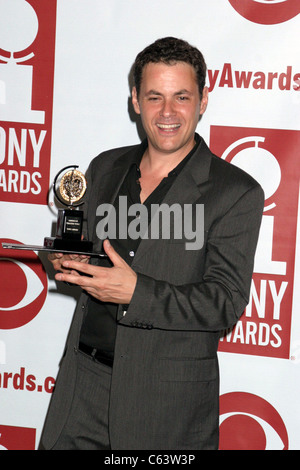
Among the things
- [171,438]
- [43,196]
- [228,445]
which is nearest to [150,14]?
[43,196]

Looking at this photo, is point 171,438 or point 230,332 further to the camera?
point 230,332

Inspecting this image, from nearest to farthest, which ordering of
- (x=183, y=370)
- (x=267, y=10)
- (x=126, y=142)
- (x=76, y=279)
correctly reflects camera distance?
(x=76, y=279)
(x=183, y=370)
(x=267, y=10)
(x=126, y=142)

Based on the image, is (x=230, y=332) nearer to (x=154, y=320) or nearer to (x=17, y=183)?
(x=154, y=320)

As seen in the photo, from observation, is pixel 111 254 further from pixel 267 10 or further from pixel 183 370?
pixel 267 10

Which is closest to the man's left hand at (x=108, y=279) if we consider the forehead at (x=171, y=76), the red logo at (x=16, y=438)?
the forehead at (x=171, y=76)

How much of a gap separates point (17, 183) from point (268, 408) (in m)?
1.48

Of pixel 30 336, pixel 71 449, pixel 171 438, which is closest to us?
pixel 171 438

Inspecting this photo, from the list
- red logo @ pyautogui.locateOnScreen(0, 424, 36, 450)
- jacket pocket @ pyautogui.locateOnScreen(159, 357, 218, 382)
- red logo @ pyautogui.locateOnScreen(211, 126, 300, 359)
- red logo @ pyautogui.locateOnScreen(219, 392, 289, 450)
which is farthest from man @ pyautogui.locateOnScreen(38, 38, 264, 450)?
red logo @ pyautogui.locateOnScreen(0, 424, 36, 450)

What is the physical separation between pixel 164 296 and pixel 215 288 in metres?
0.17

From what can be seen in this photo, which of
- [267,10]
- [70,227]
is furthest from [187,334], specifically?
[267,10]

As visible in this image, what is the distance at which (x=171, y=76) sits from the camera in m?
2.04

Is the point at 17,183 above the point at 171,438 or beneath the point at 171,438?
above

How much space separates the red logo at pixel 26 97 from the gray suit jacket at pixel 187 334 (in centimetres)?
97
